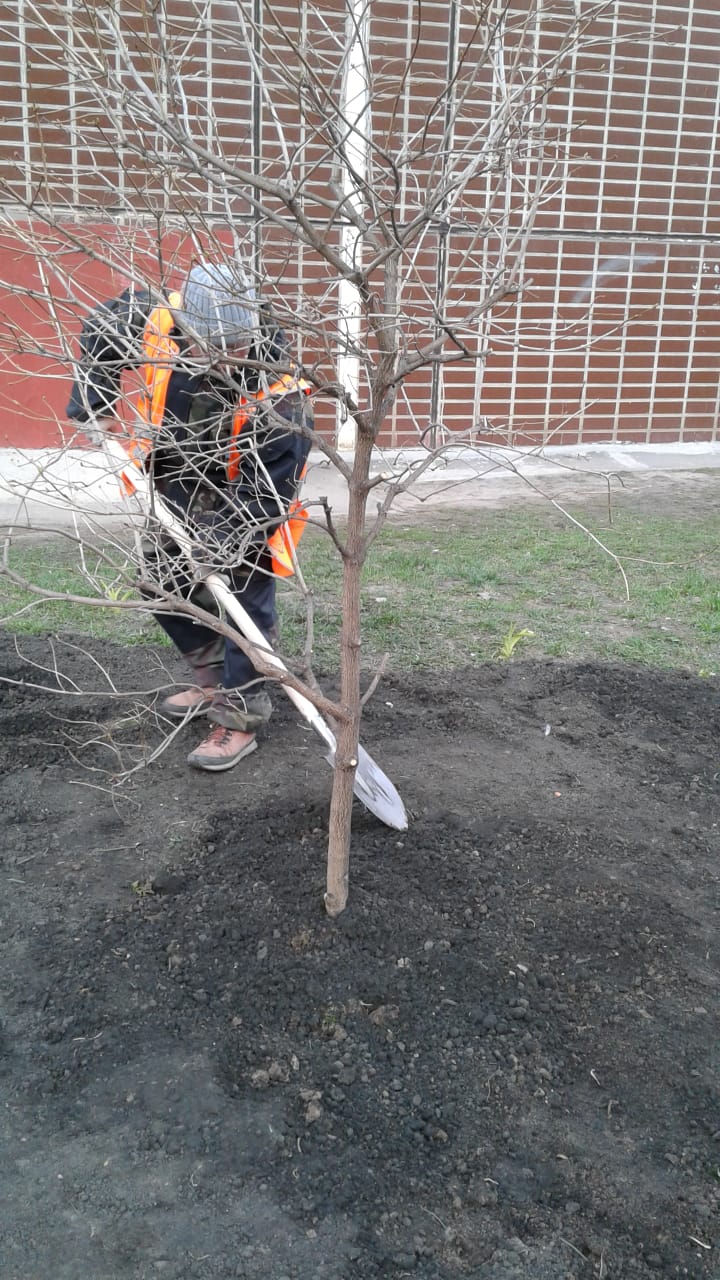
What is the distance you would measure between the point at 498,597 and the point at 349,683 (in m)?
3.02

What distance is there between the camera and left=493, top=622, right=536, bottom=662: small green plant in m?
4.58

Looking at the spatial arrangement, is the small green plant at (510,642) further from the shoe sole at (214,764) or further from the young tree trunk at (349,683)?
the young tree trunk at (349,683)

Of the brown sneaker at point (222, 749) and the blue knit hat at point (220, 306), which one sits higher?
the blue knit hat at point (220, 306)

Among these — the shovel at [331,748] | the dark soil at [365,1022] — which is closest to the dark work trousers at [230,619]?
the dark soil at [365,1022]

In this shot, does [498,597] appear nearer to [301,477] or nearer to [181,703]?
[181,703]

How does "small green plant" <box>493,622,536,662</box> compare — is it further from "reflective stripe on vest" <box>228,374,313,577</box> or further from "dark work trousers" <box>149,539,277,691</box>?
"reflective stripe on vest" <box>228,374,313,577</box>

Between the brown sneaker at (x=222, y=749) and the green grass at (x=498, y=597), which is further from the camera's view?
the green grass at (x=498, y=597)

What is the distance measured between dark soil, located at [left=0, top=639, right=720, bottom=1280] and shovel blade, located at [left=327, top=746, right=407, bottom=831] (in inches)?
3.3

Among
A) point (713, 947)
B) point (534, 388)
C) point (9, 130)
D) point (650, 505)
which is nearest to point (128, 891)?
point (713, 947)

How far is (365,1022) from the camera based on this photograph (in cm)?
247

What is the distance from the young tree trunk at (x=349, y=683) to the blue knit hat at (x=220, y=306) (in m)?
0.38

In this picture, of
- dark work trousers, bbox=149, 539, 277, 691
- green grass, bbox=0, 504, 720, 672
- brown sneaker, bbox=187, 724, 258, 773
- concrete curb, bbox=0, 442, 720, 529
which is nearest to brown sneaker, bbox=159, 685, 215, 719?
dark work trousers, bbox=149, 539, 277, 691

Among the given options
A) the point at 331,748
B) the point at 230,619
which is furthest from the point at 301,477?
the point at 331,748

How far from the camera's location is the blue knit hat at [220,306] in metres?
2.00
